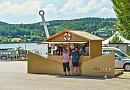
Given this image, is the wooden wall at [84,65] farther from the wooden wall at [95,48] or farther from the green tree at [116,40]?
the green tree at [116,40]

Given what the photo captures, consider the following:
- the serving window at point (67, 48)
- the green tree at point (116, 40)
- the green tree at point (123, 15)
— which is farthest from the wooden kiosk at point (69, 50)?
the green tree at point (116, 40)

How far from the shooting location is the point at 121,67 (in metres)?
30.0

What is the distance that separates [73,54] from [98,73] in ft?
6.45

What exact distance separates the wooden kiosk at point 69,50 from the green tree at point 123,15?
1906 mm

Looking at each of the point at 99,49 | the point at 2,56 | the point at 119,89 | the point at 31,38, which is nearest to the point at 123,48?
the point at 2,56

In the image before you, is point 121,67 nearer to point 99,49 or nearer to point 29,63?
point 99,49

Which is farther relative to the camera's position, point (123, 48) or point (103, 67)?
point (123, 48)

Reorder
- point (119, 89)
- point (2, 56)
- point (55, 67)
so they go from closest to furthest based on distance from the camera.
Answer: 1. point (119, 89)
2. point (55, 67)
3. point (2, 56)

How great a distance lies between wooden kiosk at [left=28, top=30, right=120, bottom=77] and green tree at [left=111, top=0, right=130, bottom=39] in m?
1.91

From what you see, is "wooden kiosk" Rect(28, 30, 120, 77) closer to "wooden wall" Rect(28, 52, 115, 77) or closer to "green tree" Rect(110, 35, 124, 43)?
"wooden wall" Rect(28, 52, 115, 77)

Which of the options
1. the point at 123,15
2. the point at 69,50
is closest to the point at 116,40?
the point at 123,15

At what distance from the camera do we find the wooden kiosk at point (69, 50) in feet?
81.8

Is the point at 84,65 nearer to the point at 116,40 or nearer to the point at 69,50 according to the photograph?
the point at 69,50

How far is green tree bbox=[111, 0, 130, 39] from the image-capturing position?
26.5 m
